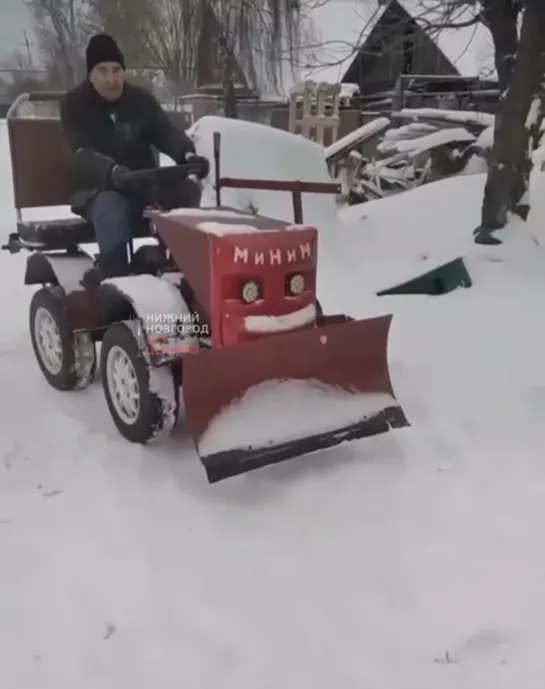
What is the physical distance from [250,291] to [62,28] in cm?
1130

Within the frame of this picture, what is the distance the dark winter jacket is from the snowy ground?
104 cm

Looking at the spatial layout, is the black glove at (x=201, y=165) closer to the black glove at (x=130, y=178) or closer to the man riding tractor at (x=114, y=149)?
the man riding tractor at (x=114, y=149)

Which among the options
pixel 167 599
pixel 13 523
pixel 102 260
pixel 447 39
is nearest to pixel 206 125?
pixel 102 260

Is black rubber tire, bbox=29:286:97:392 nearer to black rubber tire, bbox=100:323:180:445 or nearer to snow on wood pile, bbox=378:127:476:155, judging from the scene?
black rubber tire, bbox=100:323:180:445

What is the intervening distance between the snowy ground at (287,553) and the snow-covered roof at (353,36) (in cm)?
488

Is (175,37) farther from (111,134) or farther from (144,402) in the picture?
(144,402)

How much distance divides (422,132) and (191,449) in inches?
294

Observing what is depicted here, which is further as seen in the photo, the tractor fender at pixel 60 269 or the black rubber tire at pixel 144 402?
the tractor fender at pixel 60 269

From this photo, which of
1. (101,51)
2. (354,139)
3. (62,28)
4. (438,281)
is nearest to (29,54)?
(62,28)

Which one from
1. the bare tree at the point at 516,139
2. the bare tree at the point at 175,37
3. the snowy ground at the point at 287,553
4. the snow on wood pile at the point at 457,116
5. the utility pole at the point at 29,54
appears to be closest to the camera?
the snowy ground at the point at 287,553

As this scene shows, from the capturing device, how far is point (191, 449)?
3029 mm

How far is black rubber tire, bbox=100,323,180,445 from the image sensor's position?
2.83m

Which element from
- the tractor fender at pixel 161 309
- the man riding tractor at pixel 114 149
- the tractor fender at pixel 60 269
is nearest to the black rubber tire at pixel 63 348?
the tractor fender at pixel 60 269

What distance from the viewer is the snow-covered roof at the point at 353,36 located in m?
7.41
